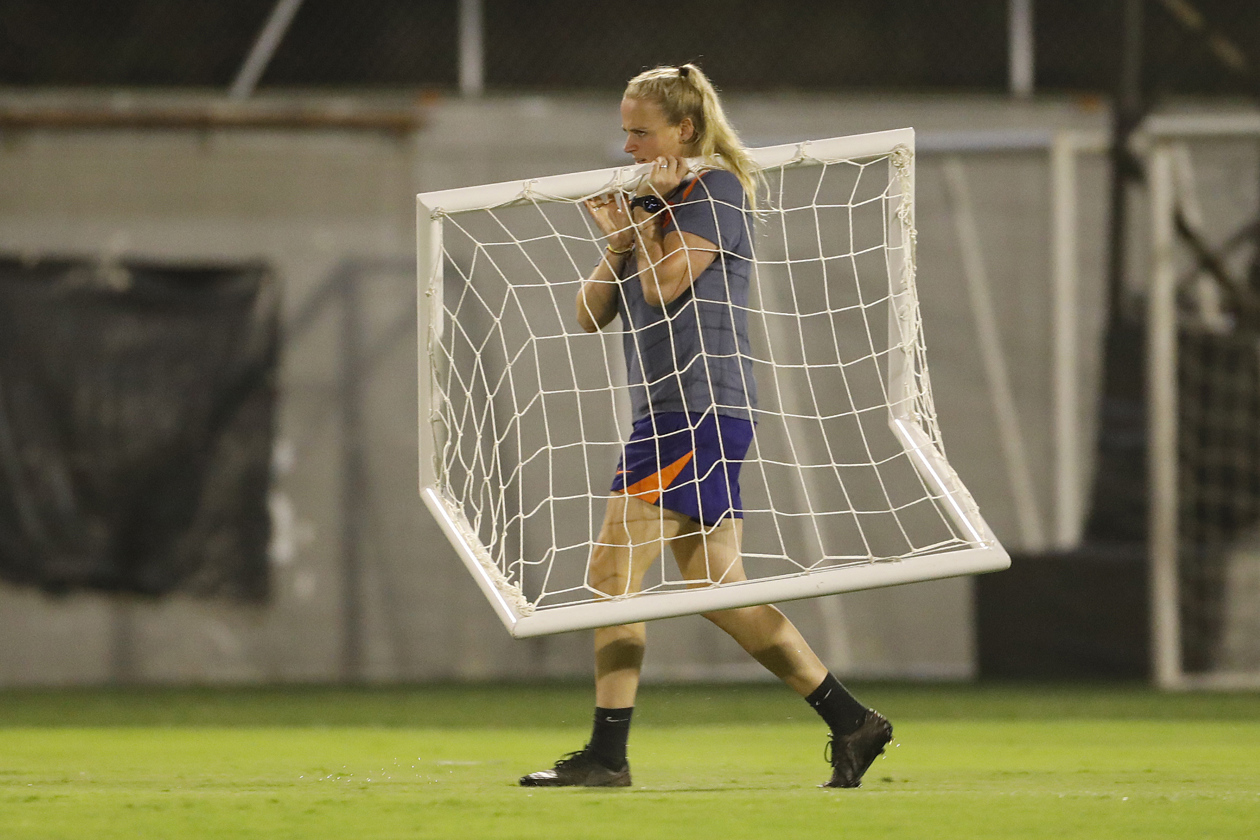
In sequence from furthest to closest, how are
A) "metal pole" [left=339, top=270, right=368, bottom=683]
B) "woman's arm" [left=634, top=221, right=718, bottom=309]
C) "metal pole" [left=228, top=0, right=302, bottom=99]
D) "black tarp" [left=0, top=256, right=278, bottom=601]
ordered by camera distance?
"metal pole" [left=228, top=0, right=302, bottom=99] < "metal pole" [left=339, top=270, right=368, bottom=683] < "black tarp" [left=0, top=256, right=278, bottom=601] < "woman's arm" [left=634, top=221, right=718, bottom=309]

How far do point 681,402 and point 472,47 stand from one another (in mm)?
6406

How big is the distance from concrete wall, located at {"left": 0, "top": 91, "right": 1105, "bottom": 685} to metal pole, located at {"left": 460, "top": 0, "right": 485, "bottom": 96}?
210 mm

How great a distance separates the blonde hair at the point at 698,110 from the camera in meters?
3.77

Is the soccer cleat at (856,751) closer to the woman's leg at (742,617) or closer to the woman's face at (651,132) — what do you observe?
the woman's leg at (742,617)

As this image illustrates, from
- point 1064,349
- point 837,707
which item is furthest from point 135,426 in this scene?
point 837,707

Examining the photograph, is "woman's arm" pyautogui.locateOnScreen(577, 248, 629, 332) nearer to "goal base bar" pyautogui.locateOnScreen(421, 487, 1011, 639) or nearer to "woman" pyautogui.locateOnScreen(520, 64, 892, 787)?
"woman" pyautogui.locateOnScreen(520, 64, 892, 787)

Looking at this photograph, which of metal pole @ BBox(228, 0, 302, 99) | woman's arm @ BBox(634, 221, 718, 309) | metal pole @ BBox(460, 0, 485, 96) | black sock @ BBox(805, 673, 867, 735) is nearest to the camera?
woman's arm @ BBox(634, 221, 718, 309)

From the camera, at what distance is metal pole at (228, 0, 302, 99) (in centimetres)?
951

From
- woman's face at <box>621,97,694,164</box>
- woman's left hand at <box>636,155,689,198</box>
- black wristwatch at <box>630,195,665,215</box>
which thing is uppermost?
woman's face at <box>621,97,694,164</box>

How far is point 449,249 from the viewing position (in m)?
9.02

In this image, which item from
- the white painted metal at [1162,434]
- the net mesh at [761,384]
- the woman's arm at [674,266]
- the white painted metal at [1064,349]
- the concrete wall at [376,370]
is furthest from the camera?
the concrete wall at [376,370]

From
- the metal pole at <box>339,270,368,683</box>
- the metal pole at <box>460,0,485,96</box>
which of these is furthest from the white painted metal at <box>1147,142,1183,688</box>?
the metal pole at <box>339,270,368,683</box>

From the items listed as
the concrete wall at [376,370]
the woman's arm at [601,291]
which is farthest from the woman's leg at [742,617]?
the concrete wall at [376,370]

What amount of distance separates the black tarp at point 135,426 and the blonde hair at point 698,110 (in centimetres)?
581
